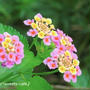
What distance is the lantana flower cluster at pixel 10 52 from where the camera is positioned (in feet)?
3.05

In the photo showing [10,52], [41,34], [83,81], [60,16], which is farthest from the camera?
[60,16]

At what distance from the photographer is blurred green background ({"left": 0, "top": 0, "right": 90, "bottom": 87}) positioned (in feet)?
8.36

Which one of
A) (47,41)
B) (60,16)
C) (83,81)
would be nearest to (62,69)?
(47,41)

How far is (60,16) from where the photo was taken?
8.95 feet

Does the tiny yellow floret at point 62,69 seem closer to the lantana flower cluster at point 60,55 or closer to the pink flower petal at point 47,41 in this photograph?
the lantana flower cluster at point 60,55

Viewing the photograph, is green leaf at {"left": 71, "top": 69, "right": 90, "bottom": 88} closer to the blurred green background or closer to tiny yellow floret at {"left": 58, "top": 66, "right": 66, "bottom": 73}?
the blurred green background

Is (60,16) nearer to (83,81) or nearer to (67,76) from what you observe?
(83,81)

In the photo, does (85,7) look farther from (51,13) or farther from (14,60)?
(14,60)

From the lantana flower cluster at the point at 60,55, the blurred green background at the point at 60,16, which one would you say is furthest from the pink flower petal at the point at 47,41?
the blurred green background at the point at 60,16

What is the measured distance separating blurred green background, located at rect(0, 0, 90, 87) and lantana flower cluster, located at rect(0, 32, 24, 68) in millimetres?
1511

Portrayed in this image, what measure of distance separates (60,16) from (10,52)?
1.85m

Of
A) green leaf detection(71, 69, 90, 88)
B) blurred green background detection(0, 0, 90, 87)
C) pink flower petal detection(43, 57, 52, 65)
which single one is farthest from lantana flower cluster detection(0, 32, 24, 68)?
blurred green background detection(0, 0, 90, 87)

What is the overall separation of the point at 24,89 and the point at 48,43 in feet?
0.78

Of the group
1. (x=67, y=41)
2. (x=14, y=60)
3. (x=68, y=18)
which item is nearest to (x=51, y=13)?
(x=68, y=18)
